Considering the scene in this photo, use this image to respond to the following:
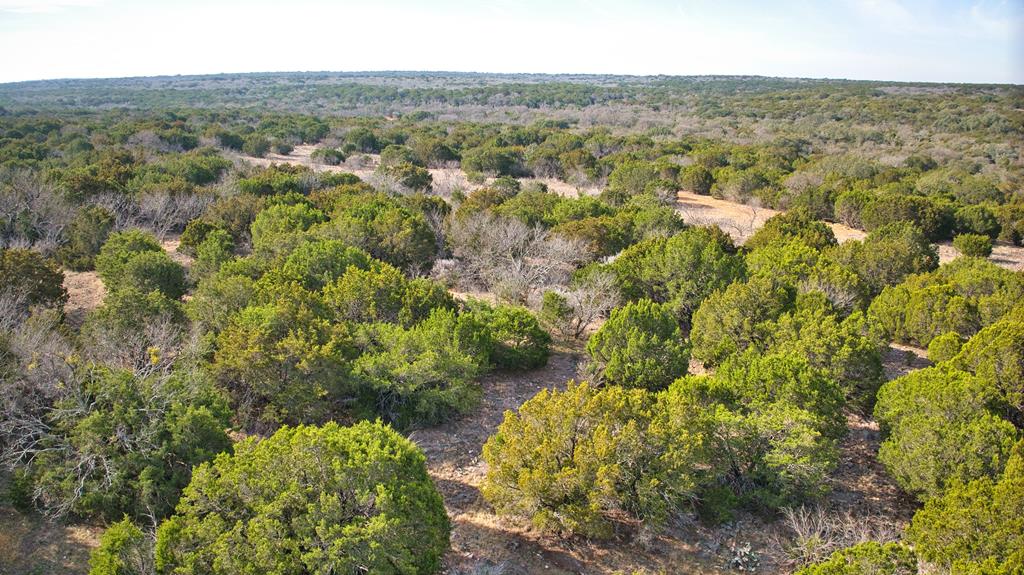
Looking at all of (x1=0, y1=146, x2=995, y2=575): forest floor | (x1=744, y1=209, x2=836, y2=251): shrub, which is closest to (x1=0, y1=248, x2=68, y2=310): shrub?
(x1=0, y1=146, x2=995, y2=575): forest floor

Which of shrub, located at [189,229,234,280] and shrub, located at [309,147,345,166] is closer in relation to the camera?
shrub, located at [189,229,234,280]

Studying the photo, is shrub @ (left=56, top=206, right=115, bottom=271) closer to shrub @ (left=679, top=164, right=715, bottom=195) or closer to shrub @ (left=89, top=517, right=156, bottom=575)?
shrub @ (left=89, top=517, right=156, bottom=575)

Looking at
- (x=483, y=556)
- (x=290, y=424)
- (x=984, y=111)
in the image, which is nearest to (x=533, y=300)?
(x=290, y=424)

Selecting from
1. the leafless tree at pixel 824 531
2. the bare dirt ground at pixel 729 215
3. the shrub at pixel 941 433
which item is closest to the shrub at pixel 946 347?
the shrub at pixel 941 433

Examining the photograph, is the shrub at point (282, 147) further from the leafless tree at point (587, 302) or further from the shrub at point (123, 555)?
the shrub at point (123, 555)

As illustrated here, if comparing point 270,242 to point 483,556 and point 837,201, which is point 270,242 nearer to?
point 483,556
